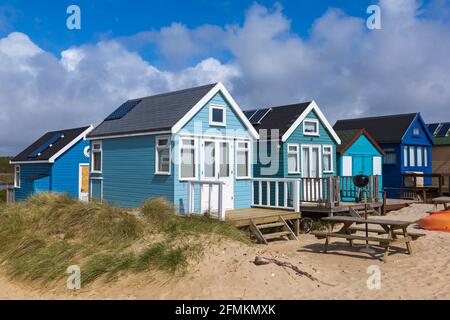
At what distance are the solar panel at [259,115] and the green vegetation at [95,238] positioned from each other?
821cm

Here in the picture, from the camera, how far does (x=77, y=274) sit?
870 cm

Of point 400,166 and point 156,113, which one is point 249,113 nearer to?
point 156,113

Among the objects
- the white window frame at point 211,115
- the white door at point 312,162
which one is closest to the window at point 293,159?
the white door at point 312,162

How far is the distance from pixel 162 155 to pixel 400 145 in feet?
57.4

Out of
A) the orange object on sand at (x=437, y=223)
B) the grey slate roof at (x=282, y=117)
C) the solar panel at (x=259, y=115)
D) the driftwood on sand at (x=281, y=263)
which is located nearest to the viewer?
the driftwood on sand at (x=281, y=263)

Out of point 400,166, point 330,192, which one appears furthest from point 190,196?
point 400,166

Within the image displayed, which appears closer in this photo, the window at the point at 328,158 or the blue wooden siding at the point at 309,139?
the blue wooden siding at the point at 309,139

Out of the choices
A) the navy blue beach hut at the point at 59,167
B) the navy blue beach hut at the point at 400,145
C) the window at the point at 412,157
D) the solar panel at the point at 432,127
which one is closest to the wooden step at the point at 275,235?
the navy blue beach hut at the point at 59,167

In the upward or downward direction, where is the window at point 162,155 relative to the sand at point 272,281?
upward

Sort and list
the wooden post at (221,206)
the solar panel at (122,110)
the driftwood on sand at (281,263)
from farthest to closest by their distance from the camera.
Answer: the solar panel at (122,110) → the wooden post at (221,206) → the driftwood on sand at (281,263)

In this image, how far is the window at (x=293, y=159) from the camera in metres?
17.8

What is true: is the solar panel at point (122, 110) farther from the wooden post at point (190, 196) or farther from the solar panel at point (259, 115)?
the wooden post at point (190, 196)

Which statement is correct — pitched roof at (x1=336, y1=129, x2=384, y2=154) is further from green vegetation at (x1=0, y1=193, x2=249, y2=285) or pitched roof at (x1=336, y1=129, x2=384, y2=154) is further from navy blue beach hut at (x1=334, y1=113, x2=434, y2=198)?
green vegetation at (x1=0, y1=193, x2=249, y2=285)

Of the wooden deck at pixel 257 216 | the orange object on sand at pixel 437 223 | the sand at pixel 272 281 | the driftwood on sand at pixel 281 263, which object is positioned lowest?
the sand at pixel 272 281
